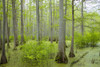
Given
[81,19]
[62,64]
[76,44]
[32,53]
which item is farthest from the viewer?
[76,44]

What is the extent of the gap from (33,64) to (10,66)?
147 centimetres

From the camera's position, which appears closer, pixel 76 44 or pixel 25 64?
pixel 25 64

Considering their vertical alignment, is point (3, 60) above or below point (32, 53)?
below

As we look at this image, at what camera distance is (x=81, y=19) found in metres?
8.31

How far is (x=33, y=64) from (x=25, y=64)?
679 mm

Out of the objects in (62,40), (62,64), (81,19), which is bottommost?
(62,64)

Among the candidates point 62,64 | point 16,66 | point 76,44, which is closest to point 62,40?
point 62,64

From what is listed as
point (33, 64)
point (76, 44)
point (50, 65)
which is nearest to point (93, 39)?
point (76, 44)

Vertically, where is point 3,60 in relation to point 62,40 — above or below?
below

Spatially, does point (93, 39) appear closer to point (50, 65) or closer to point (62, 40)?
point (62, 40)

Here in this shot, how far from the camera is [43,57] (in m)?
5.62

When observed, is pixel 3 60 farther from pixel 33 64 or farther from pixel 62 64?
pixel 62 64

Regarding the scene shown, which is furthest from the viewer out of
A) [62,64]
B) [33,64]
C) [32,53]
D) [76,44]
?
[76,44]

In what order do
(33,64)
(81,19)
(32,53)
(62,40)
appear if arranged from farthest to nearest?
(81,19)
(62,40)
(33,64)
(32,53)
